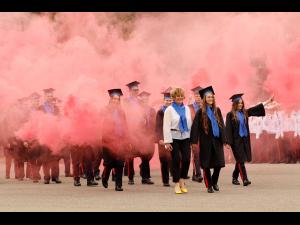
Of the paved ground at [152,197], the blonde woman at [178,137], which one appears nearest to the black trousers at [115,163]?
the paved ground at [152,197]

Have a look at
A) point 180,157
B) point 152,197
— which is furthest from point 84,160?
point 152,197

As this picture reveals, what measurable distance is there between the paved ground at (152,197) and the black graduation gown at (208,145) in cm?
58

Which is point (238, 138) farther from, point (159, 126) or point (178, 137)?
point (178, 137)

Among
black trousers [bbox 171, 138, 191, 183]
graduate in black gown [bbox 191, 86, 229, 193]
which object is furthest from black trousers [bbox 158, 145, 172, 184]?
black trousers [bbox 171, 138, 191, 183]

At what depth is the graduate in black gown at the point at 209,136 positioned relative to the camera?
15.1 metres

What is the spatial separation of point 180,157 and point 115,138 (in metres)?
1.64

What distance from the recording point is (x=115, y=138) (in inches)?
633

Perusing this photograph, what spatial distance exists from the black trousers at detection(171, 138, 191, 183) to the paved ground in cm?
40

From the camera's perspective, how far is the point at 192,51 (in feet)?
107

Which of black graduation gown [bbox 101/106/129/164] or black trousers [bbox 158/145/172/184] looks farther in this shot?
black trousers [bbox 158/145/172/184]

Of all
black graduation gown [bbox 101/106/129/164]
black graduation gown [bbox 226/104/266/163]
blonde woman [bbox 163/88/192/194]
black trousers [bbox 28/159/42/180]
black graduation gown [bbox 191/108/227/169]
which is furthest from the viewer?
black trousers [bbox 28/159/42/180]

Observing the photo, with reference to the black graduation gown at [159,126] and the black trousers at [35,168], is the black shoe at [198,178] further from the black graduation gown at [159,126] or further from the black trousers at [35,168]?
the black trousers at [35,168]

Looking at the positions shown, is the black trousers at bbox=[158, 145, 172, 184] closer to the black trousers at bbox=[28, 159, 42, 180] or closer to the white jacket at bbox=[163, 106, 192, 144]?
the white jacket at bbox=[163, 106, 192, 144]

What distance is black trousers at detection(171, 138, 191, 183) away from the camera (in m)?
15.0
